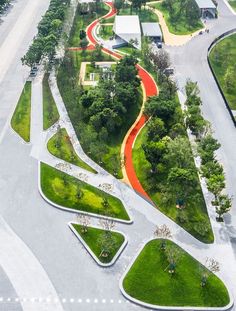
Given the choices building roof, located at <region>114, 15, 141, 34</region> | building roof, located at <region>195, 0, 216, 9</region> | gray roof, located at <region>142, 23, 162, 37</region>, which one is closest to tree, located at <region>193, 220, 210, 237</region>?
building roof, located at <region>114, 15, 141, 34</region>

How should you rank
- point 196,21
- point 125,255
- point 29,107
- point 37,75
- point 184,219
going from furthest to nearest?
point 196,21
point 37,75
point 29,107
point 184,219
point 125,255

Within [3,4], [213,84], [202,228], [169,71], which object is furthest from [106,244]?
[3,4]

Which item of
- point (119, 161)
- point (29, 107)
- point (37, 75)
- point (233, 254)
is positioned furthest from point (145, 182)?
point (37, 75)

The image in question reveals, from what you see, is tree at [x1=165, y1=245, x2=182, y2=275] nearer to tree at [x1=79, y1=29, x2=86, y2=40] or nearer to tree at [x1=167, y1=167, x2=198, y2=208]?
tree at [x1=167, y1=167, x2=198, y2=208]

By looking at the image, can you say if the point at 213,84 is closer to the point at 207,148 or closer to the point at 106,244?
the point at 207,148

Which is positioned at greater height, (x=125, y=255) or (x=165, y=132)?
(x=165, y=132)

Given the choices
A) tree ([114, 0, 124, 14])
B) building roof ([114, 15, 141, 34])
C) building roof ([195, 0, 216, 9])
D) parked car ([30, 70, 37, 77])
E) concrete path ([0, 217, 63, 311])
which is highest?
building roof ([195, 0, 216, 9])

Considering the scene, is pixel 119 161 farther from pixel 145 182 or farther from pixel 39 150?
pixel 39 150
